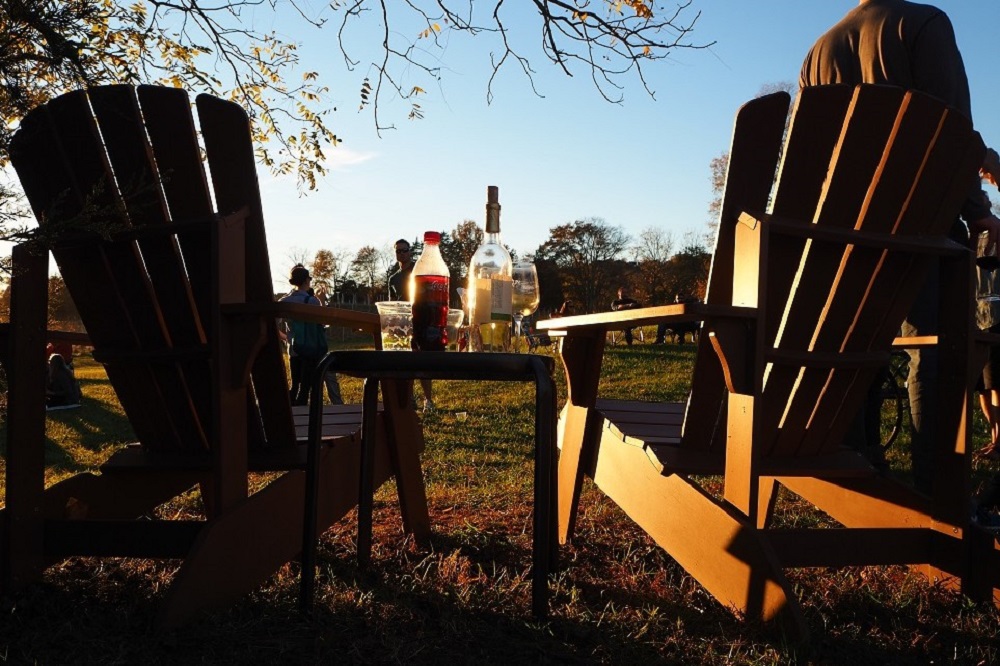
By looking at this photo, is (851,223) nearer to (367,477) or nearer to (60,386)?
(367,477)

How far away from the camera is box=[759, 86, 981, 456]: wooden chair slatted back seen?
7.35 ft

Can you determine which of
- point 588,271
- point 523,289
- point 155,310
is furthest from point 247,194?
point 588,271

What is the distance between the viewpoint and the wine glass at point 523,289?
3.05m

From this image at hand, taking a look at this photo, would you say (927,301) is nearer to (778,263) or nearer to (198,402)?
(778,263)

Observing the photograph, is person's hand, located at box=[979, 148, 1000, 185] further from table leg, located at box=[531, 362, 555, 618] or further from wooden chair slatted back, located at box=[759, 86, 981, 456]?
table leg, located at box=[531, 362, 555, 618]

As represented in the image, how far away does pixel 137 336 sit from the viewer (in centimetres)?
248

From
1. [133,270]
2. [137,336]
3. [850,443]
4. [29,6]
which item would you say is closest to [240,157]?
[133,270]

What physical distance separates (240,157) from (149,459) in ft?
3.27

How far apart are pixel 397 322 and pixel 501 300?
1.20 feet

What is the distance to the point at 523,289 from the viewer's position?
307 cm

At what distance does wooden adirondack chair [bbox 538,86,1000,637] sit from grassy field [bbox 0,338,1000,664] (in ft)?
0.51

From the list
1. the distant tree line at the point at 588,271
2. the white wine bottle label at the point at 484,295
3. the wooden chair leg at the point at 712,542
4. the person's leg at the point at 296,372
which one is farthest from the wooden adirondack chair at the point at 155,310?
the distant tree line at the point at 588,271

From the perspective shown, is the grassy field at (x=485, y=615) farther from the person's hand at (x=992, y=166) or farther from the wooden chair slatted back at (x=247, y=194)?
the person's hand at (x=992, y=166)

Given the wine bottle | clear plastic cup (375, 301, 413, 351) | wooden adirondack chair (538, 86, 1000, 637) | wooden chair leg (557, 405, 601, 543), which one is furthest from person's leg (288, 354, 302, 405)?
wooden adirondack chair (538, 86, 1000, 637)
